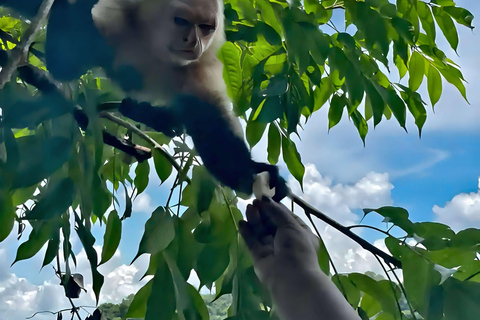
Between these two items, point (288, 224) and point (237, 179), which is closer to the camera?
point (288, 224)

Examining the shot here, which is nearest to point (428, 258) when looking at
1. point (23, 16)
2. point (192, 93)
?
point (192, 93)

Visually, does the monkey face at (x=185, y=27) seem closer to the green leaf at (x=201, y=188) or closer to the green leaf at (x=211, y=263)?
the green leaf at (x=201, y=188)

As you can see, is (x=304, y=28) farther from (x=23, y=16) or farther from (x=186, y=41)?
(x=23, y=16)

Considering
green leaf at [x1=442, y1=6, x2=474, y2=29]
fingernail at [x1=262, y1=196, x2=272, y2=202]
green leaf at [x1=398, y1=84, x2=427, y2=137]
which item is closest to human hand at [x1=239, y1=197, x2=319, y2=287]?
fingernail at [x1=262, y1=196, x2=272, y2=202]

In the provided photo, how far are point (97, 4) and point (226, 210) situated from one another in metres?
0.41

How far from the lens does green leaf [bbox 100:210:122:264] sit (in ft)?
2.21

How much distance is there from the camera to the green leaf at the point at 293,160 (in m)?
0.81

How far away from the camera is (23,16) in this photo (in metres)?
0.75

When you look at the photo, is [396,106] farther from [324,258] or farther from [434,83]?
[324,258]

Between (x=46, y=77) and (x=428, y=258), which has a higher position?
(x=46, y=77)

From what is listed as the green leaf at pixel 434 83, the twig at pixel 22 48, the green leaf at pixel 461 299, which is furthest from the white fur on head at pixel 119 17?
the green leaf at pixel 461 299

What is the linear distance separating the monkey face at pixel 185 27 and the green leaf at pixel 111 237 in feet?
0.96

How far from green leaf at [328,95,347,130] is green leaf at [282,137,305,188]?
13 centimetres

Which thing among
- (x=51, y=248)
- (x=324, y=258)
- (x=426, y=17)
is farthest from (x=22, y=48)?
(x=426, y=17)
